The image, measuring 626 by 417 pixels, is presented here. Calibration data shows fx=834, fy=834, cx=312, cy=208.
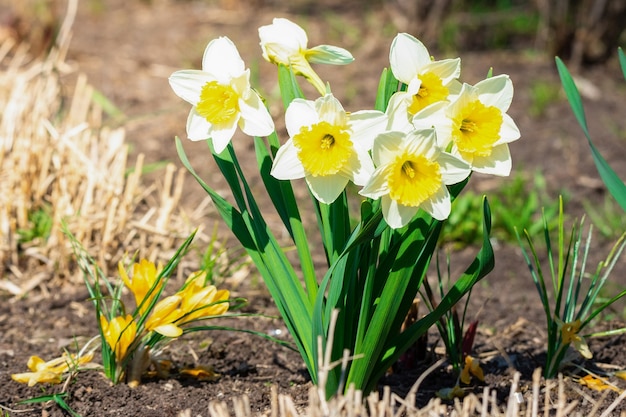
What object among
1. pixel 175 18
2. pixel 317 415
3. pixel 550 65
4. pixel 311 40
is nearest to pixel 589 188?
pixel 550 65

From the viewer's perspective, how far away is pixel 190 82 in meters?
1.76

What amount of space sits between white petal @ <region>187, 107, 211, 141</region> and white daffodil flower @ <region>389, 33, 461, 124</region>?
0.40m

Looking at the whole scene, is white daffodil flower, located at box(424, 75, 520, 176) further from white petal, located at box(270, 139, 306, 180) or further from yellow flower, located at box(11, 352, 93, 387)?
yellow flower, located at box(11, 352, 93, 387)

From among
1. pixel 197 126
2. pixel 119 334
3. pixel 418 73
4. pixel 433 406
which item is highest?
pixel 418 73

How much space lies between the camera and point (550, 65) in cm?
524

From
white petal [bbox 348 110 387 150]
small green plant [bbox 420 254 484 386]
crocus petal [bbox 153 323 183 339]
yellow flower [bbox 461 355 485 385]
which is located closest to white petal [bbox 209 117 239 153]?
white petal [bbox 348 110 387 150]

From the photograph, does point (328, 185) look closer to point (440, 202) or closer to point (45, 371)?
point (440, 202)

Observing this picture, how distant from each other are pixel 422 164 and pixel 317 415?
20.0 inches

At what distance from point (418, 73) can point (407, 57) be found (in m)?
0.04

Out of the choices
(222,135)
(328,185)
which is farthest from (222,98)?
(328,185)

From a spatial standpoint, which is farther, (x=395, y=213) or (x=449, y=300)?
(x=449, y=300)

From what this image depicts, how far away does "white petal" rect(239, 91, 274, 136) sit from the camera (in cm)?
169

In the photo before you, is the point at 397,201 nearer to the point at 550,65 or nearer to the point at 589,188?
the point at 589,188

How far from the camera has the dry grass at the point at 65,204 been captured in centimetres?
294
